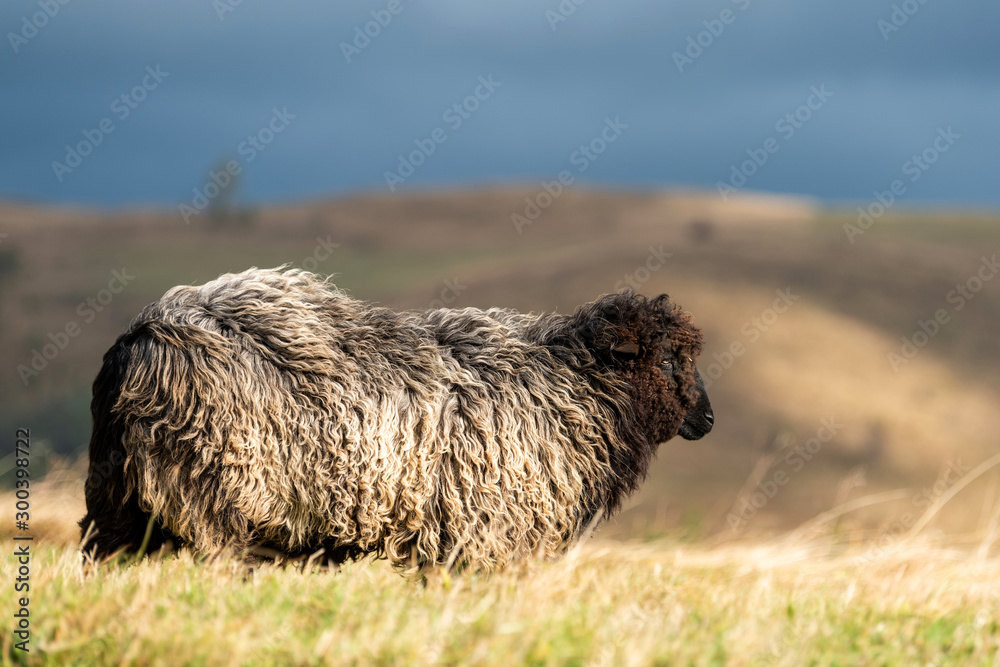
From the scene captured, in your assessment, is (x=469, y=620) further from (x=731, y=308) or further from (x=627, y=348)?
(x=731, y=308)

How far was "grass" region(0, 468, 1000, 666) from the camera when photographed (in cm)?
391

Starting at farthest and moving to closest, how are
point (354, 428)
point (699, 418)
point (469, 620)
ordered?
point (699, 418)
point (354, 428)
point (469, 620)

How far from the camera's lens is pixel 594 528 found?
20.7 ft

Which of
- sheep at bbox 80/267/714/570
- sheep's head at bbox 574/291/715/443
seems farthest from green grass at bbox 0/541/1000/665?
sheep's head at bbox 574/291/715/443

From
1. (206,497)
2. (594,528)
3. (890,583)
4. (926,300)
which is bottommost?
(890,583)

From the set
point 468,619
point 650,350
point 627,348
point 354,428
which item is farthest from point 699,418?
point 468,619

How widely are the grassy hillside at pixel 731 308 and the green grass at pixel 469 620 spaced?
13.7ft

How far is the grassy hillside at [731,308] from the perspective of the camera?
78.7 feet

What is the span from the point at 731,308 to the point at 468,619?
26.8 metres

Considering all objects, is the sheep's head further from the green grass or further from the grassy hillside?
the grassy hillside

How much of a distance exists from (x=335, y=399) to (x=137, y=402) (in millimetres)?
1107

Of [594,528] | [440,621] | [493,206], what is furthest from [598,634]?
[493,206]

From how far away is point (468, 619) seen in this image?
4105mm

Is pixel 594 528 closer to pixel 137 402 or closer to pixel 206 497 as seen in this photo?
pixel 206 497
